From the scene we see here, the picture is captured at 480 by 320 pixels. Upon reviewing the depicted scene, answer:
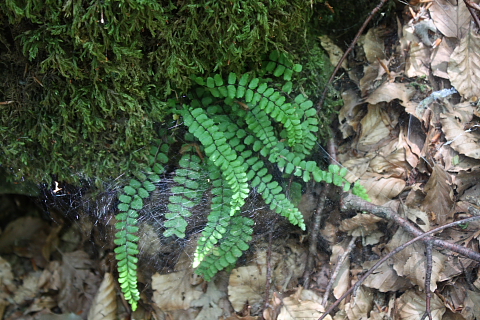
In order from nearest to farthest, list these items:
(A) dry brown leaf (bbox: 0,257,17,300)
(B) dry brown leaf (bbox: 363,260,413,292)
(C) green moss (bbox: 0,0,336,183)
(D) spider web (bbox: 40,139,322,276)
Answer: (C) green moss (bbox: 0,0,336,183) → (B) dry brown leaf (bbox: 363,260,413,292) → (D) spider web (bbox: 40,139,322,276) → (A) dry brown leaf (bbox: 0,257,17,300)

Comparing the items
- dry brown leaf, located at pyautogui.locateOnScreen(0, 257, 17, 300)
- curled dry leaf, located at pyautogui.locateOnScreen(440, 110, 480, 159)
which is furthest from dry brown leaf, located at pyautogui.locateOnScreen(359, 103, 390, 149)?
dry brown leaf, located at pyautogui.locateOnScreen(0, 257, 17, 300)

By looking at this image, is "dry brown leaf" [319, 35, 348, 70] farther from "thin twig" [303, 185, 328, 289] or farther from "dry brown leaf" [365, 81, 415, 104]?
"thin twig" [303, 185, 328, 289]

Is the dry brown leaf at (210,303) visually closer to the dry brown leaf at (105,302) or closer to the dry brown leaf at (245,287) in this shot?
the dry brown leaf at (245,287)

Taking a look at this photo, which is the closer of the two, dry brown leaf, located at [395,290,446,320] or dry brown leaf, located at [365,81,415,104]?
dry brown leaf, located at [395,290,446,320]

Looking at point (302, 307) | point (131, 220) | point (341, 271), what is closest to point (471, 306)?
point (341, 271)

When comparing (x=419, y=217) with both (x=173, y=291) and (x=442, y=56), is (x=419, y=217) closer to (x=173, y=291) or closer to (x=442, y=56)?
(x=442, y=56)
